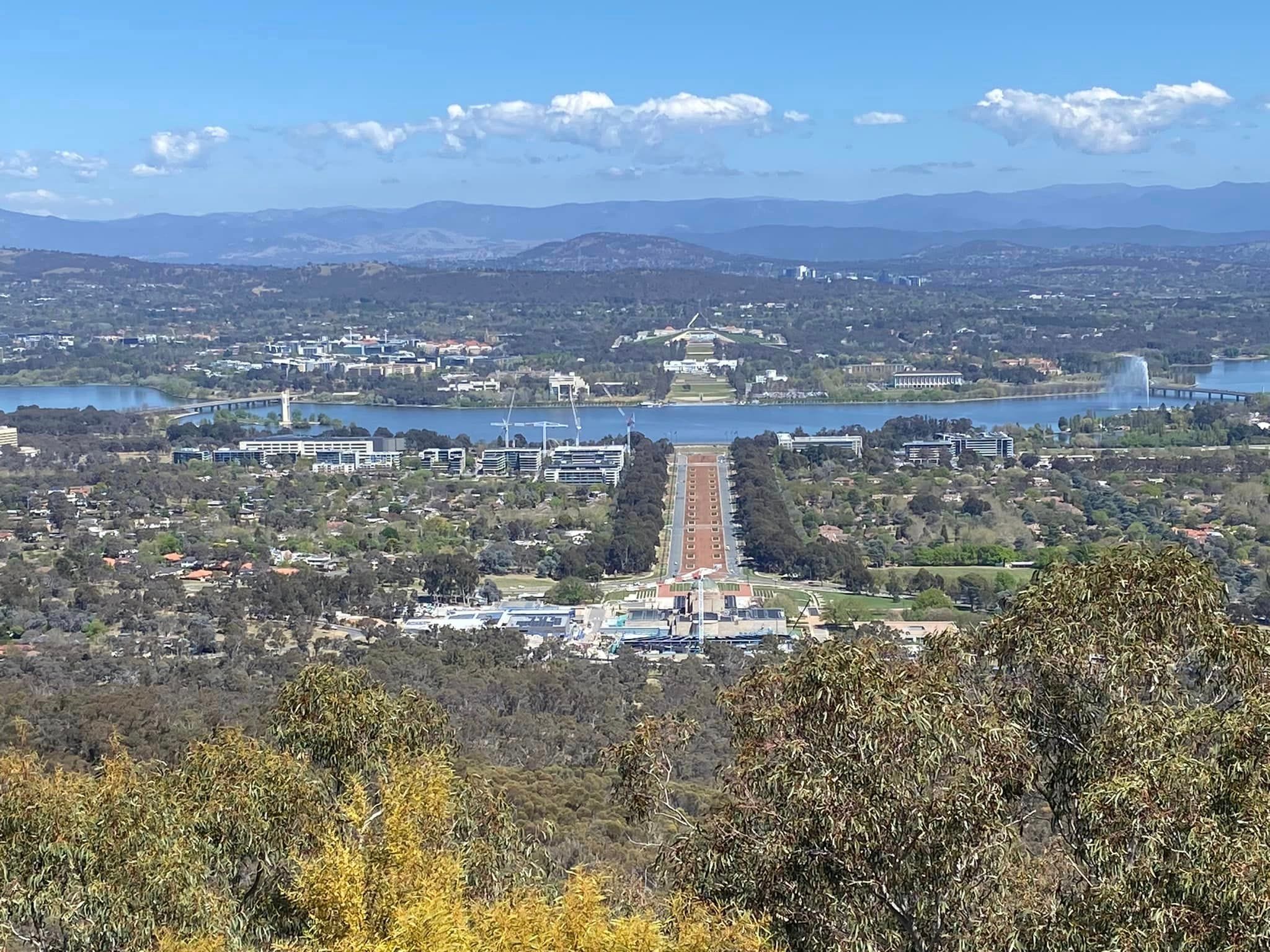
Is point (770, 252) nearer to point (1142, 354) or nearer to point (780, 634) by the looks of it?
point (1142, 354)

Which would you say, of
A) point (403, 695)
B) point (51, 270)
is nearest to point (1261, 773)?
point (403, 695)

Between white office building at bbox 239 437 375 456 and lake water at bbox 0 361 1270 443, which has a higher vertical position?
white office building at bbox 239 437 375 456

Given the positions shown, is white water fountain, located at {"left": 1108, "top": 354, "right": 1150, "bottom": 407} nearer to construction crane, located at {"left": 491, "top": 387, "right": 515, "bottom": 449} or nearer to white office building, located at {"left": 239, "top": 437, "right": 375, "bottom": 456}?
construction crane, located at {"left": 491, "top": 387, "right": 515, "bottom": 449}

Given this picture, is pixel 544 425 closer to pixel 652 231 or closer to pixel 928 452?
pixel 928 452

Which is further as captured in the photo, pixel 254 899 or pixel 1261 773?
pixel 254 899

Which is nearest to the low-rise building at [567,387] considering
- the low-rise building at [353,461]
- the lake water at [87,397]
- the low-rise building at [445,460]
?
the lake water at [87,397]

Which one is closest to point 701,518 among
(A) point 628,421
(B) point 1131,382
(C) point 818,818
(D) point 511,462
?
(D) point 511,462

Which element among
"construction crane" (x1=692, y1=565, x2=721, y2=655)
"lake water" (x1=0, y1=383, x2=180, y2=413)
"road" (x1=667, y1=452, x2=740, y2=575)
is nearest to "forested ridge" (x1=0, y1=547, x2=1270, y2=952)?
"construction crane" (x1=692, y1=565, x2=721, y2=655)
